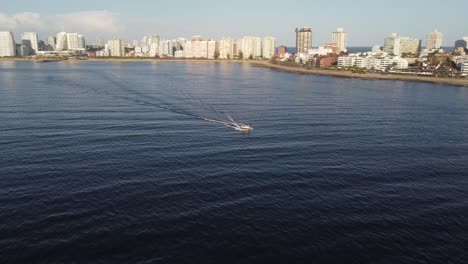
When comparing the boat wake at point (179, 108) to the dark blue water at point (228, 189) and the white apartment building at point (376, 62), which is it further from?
the white apartment building at point (376, 62)

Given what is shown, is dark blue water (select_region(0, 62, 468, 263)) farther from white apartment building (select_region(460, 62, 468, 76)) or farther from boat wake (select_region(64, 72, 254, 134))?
white apartment building (select_region(460, 62, 468, 76))

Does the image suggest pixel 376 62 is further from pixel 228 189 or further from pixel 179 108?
pixel 228 189

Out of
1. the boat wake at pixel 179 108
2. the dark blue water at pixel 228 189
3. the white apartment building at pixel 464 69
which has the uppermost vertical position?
the white apartment building at pixel 464 69

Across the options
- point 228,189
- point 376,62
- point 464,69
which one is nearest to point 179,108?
point 228,189

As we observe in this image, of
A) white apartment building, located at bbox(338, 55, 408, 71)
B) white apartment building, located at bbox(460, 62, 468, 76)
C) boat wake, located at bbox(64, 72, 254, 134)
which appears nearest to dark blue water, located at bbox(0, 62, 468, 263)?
boat wake, located at bbox(64, 72, 254, 134)

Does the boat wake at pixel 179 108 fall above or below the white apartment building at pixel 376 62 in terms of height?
below

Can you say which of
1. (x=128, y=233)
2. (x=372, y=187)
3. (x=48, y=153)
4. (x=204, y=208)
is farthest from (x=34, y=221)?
(x=372, y=187)

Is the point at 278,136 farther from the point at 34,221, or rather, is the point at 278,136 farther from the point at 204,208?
the point at 34,221

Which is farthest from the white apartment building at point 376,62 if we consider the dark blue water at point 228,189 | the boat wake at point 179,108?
the dark blue water at point 228,189

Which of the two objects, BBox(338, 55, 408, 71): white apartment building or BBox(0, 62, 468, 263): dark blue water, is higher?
BBox(338, 55, 408, 71): white apartment building
